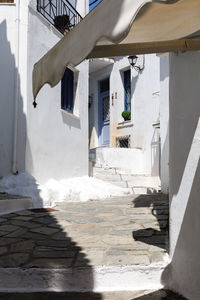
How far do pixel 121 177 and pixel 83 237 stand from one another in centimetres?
605

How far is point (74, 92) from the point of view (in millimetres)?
9750

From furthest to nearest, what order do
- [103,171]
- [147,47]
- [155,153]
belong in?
[155,153] → [103,171] → [147,47]

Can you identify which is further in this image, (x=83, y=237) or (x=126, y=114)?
(x=126, y=114)

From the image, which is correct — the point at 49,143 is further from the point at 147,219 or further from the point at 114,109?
the point at 114,109

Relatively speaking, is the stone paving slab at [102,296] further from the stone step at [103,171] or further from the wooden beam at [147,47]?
the stone step at [103,171]

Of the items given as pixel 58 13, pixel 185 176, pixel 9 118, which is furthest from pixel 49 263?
pixel 58 13

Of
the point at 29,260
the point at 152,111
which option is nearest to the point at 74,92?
the point at 152,111

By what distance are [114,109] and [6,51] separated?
21.1 feet

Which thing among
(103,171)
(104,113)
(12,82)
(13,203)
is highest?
(104,113)

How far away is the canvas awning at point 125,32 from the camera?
174 centimetres

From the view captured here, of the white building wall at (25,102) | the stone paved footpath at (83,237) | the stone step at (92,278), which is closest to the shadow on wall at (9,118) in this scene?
the white building wall at (25,102)

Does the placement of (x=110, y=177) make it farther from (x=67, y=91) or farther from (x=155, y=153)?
(x=67, y=91)

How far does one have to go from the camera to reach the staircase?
9.55 metres

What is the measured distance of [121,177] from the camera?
32.6ft
